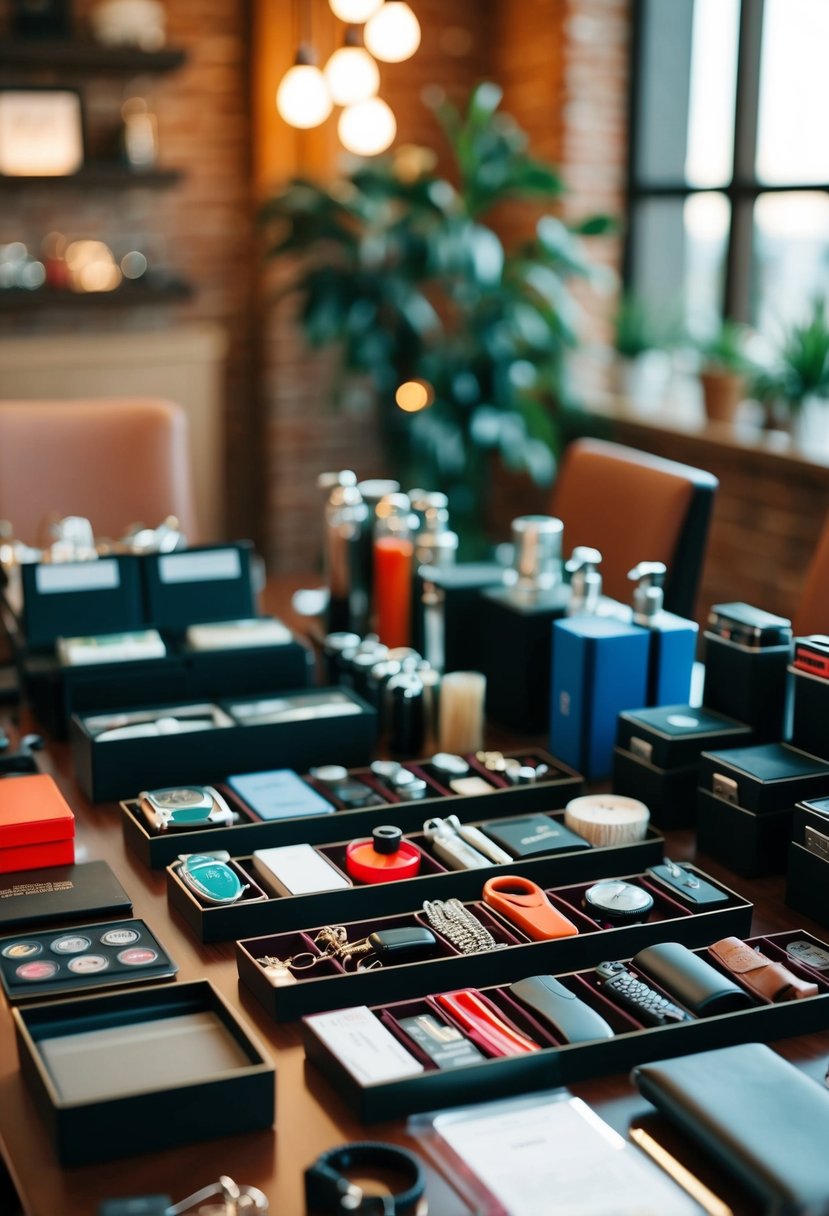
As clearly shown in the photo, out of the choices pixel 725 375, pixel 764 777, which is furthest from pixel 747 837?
pixel 725 375

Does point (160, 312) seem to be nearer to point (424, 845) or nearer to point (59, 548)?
point (59, 548)

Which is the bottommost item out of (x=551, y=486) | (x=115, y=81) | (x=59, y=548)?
(x=551, y=486)

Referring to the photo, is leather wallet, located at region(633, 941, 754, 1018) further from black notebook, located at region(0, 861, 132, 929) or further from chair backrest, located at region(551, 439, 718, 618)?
chair backrest, located at region(551, 439, 718, 618)

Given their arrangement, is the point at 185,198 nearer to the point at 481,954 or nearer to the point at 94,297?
the point at 94,297

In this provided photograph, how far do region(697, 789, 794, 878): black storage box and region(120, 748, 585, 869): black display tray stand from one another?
19 cm

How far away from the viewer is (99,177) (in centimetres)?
475

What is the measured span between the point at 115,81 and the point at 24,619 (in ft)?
11.0

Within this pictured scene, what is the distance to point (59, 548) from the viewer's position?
217 cm

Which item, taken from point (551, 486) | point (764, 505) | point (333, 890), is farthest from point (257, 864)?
point (551, 486)

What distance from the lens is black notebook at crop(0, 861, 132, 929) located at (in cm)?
139

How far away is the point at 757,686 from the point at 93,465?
165 centimetres

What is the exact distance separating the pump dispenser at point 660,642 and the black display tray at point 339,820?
20 centimetres

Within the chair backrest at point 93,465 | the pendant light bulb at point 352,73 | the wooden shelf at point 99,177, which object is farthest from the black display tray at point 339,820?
the wooden shelf at point 99,177

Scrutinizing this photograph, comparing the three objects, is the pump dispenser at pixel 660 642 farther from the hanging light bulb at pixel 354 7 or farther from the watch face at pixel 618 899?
the hanging light bulb at pixel 354 7
